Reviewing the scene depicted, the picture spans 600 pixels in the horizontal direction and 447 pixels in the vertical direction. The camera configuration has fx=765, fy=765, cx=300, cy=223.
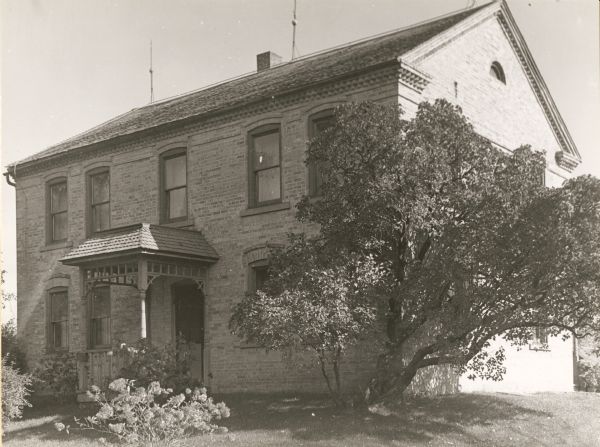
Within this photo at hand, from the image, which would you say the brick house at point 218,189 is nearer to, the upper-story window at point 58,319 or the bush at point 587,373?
the upper-story window at point 58,319

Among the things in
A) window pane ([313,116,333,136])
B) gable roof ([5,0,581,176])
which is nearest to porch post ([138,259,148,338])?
gable roof ([5,0,581,176])

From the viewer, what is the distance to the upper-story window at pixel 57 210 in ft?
78.0

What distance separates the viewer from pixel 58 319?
23453mm

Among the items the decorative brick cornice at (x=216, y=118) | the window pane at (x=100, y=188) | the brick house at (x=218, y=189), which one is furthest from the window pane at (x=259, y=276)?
the window pane at (x=100, y=188)

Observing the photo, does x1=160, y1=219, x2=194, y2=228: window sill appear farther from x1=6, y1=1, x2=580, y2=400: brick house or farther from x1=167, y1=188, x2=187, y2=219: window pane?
x1=167, y1=188, x2=187, y2=219: window pane

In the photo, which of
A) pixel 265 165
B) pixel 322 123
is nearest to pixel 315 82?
pixel 322 123

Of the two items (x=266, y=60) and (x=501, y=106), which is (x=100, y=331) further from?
(x=501, y=106)

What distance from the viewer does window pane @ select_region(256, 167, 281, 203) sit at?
60.7 ft

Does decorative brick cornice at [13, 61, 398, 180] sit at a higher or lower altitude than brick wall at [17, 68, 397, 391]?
higher

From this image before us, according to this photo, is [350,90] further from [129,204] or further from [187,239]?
[129,204]

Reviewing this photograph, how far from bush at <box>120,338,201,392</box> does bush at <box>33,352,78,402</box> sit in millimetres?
4778

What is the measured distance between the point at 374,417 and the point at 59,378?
1079cm

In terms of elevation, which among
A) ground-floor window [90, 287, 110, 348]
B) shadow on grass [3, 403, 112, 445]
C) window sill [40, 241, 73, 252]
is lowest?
shadow on grass [3, 403, 112, 445]

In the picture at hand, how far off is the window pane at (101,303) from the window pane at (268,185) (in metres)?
6.10
